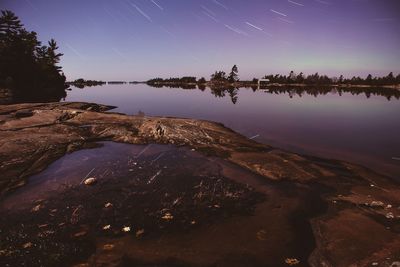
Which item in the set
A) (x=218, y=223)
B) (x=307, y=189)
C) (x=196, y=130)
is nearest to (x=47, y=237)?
(x=218, y=223)

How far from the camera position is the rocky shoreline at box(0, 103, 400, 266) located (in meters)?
6.09

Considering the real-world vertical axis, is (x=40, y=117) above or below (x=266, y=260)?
above

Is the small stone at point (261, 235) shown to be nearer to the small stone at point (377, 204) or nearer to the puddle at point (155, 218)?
the puddle at point (155, 218)

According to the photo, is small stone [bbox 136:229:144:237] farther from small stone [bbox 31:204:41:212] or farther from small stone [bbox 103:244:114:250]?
small stone [bbox 31:204:41:212]

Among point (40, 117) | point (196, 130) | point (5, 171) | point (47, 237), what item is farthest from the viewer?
point (40, 117)

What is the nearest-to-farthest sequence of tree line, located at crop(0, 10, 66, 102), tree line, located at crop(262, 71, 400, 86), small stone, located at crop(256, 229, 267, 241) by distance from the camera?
small stone, located at crop(256, 229, 267, 241)
tree line, located at crop(0, 10, 66, 102)
tree line, located at crop(262, 71, 400, 86)

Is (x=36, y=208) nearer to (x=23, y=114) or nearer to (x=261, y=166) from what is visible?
(x=261, y=166)

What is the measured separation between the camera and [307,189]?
934cm

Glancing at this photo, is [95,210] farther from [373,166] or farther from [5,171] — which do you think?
[373,166]

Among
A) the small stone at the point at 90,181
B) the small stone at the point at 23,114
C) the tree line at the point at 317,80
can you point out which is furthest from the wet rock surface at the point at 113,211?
the tree line at the point at 317,80

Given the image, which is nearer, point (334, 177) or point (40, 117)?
point (334, 177)

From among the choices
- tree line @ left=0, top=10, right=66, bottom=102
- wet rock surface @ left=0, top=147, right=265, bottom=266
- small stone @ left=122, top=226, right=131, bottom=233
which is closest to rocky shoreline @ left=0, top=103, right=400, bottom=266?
wet rock surface @ left=0, top=147, right=265, bottom=266

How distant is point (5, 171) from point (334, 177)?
12909mm

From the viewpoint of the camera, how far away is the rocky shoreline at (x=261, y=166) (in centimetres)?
609
